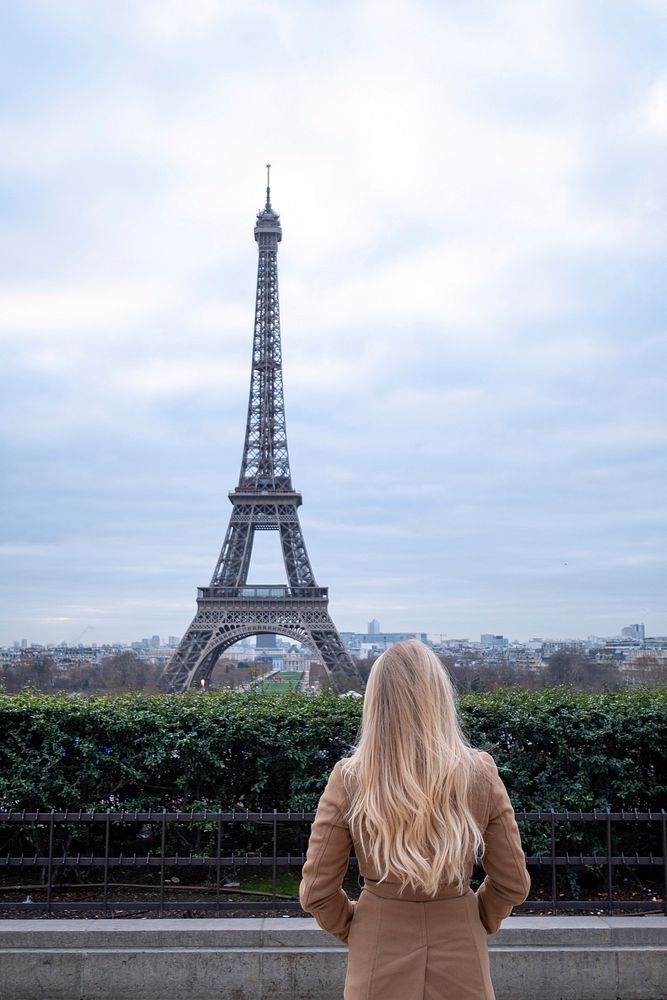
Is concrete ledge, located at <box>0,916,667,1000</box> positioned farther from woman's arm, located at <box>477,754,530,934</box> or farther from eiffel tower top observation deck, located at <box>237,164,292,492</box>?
eiffel tower top observation deck, located at <box>237,164,292,492</box>

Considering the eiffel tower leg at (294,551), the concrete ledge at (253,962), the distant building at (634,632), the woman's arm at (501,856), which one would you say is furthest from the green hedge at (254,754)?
the distant building at (634,632)

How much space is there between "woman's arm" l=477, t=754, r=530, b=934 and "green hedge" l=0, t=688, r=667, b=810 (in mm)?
3252

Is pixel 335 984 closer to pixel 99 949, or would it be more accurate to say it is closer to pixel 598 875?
pixel 99 949

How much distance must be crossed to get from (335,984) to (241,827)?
4.52 feet

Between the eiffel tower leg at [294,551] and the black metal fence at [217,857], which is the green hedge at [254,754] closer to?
the black metal fence at [217,857]

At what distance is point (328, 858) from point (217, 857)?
3181 millimetres

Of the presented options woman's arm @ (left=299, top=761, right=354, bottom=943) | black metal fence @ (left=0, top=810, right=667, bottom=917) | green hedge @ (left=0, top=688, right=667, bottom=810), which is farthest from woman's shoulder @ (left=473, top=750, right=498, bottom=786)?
green hedge @ (left=0, top=688, right=667, bottom=810)

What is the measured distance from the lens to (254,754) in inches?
242

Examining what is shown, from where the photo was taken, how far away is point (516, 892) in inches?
110

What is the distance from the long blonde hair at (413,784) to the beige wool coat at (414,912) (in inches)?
2.7

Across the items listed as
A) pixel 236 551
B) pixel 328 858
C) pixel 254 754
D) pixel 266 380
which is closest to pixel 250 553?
pixel 236 551

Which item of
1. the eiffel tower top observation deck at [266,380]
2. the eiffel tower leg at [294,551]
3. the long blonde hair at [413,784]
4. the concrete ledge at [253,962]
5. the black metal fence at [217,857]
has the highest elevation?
the eiffel tower top observation deck at [266,380]

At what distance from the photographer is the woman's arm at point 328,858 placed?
2705 millimetres

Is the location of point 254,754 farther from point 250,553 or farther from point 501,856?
point 250,553
